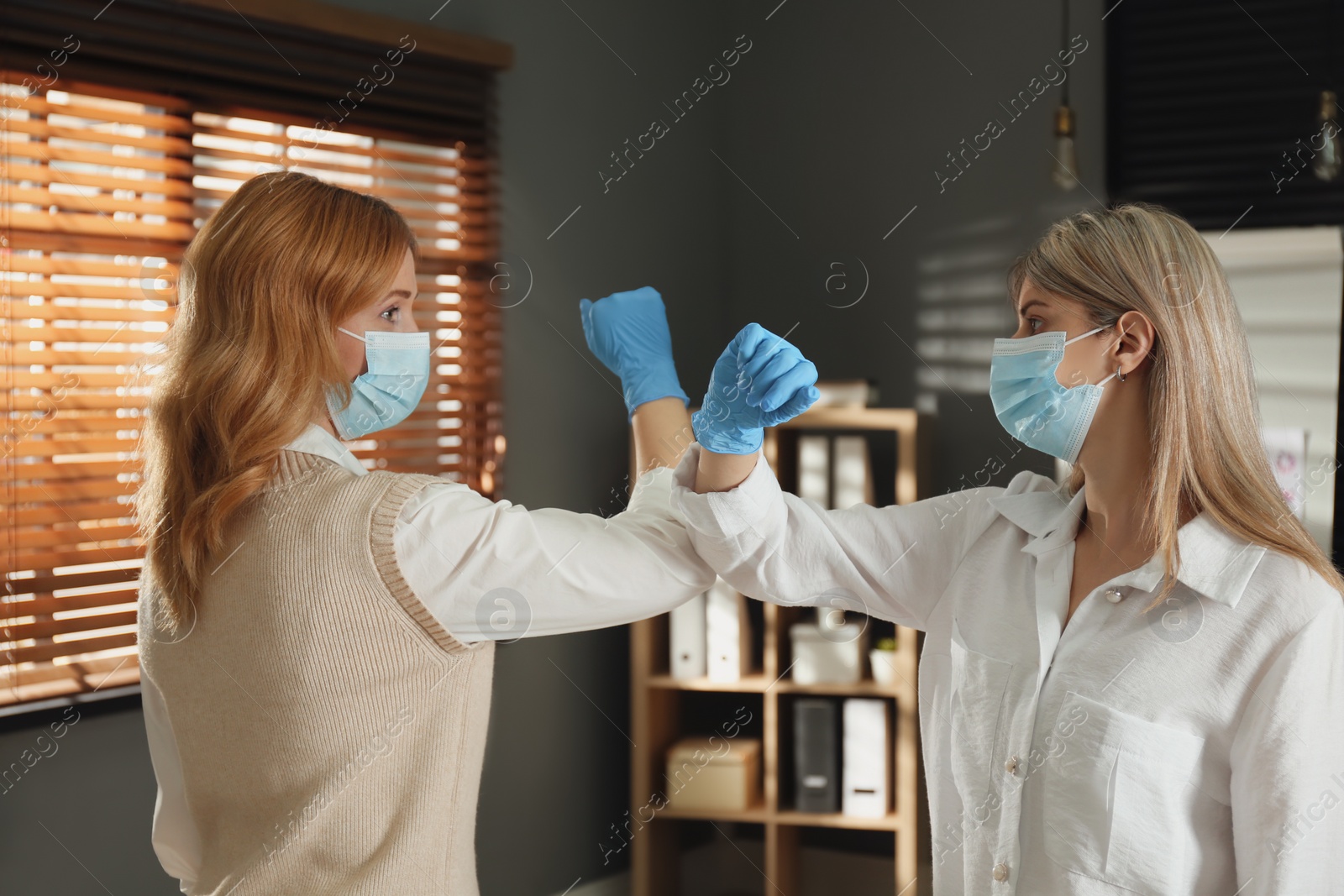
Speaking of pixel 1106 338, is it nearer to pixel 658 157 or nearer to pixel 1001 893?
pixel 1001 893

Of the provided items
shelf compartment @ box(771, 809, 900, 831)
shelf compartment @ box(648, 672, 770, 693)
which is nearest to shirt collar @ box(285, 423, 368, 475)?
shelf compartment @ box(648, 672, 770, 693)

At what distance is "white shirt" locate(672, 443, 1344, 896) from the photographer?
0.98 meters

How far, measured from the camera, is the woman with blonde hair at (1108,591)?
100 centimetres

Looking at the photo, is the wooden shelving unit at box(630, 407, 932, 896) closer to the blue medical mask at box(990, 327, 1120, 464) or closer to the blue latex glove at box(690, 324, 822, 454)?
the blue medical mask at box(990, 327, 1120, 464)

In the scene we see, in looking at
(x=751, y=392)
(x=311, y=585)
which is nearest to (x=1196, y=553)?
(x=751, y=392)

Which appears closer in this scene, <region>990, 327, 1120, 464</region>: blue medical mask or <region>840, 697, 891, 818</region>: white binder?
<region>990, 327, 1120, 464</region>: blue medical mask

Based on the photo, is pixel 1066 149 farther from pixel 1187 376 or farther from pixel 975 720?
pixel 975 720

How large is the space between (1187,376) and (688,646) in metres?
1.92

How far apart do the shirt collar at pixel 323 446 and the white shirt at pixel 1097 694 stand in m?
0.34

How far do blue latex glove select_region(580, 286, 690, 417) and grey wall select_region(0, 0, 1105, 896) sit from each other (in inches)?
57.6

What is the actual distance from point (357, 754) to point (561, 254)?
213 centimetres

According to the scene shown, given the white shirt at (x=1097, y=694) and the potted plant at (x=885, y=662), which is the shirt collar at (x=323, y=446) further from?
A: the potted plant at (x=885, y=662)

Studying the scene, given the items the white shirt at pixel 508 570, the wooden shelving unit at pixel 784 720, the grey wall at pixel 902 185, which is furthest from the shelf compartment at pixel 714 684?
the white shirt at pixel 508 570

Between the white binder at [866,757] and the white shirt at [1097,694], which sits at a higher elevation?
the white shirt at [1097,694]
